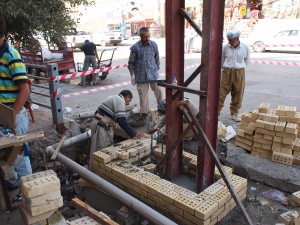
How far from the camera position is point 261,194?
14.2ft

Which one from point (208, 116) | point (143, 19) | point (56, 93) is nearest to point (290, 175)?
point (208, 116)

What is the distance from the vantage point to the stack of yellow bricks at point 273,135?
15.5 feet

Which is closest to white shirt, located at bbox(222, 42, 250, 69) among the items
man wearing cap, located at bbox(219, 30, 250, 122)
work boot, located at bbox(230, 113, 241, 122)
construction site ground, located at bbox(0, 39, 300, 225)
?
man wearing cap, located at bbox(219, 30, 250, 122)

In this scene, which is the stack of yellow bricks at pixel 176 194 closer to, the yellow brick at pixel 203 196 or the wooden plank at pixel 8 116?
the yellow brick at pixel 203 196

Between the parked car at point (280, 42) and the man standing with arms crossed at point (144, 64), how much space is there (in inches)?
550

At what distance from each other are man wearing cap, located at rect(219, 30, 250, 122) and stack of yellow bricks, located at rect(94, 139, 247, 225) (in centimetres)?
289

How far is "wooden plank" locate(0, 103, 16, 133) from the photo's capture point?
3139 mm

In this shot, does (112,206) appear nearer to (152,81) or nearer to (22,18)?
(152,81)

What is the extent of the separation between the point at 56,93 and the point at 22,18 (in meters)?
1.47

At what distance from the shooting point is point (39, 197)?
2998 millimetres

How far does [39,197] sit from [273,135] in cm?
359

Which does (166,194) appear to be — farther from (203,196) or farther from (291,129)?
(291,129)

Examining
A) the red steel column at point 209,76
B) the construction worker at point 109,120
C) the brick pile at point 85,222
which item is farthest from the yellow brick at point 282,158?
the brick pile at point 85,222

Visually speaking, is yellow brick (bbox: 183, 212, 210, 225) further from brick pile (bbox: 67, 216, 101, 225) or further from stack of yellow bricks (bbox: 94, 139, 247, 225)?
brick pile (bbox: 67, 216, 101, 225)
